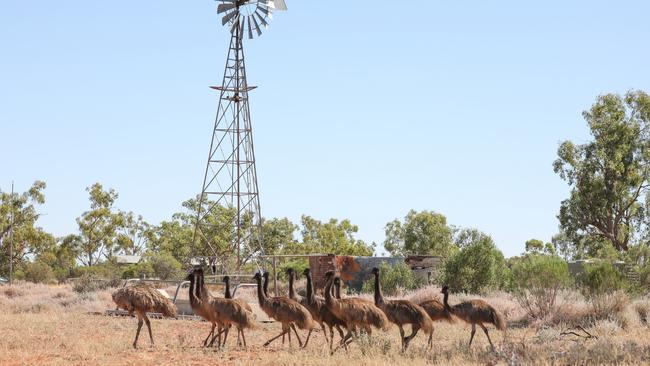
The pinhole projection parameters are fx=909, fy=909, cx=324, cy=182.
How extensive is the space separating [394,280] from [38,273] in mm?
36599

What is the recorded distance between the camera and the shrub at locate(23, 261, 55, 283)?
214 ft

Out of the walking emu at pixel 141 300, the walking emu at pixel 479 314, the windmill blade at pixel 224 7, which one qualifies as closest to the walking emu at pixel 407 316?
the walking emu at pixel 479 314

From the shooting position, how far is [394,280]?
37562 mm

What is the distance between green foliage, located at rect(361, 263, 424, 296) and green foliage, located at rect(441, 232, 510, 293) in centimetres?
299

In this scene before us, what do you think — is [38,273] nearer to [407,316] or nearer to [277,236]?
[277,236]

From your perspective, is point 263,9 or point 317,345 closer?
point 317,345

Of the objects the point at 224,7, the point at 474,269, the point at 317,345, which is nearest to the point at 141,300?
the point at 317,345

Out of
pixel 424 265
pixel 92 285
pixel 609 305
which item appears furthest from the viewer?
pixel 424 265

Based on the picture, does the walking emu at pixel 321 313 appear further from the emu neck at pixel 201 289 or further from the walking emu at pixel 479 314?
the walking emu at pixel 479 314

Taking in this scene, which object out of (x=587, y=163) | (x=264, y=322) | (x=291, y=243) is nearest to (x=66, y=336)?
(x=264, y=322)

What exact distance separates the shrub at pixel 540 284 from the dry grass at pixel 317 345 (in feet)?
1.44

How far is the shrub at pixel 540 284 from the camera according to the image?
84.9 feet

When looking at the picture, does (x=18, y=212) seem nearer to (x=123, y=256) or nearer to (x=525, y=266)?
(x=123, y=256)

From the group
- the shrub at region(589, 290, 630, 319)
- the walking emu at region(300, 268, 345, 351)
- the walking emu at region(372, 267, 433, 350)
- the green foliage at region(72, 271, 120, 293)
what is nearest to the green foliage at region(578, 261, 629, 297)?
the shrub at region(589, 290, 630, 319)
